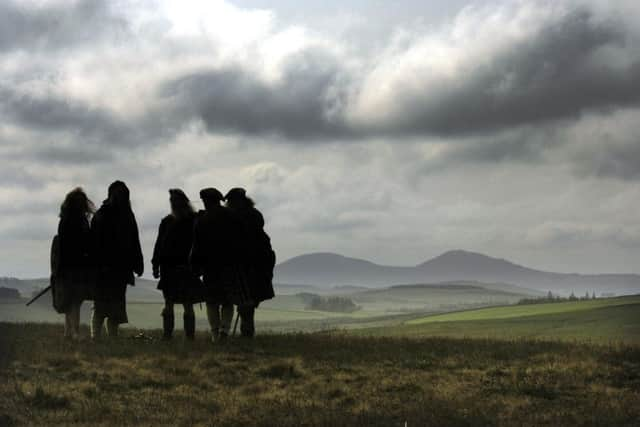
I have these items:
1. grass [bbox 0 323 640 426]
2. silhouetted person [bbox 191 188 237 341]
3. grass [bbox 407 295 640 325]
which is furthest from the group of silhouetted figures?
grass [bbox 407 295 640 325]

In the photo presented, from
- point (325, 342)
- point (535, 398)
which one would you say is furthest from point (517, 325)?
point (535, 398)

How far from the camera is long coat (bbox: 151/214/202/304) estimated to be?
1680cm

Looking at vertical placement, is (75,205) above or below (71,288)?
above

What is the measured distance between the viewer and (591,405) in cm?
1024

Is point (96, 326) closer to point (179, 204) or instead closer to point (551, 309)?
point (179, 204)

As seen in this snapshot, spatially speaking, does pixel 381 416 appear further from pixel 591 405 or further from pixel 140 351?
pixel 140 351

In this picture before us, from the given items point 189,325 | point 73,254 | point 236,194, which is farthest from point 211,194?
point 73,254

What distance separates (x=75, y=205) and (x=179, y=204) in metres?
2.27

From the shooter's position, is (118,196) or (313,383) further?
(118,196)

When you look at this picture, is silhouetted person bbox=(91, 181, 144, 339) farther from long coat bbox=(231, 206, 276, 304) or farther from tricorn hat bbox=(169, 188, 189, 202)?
long coat bbox=(231, 206, 276, 304)

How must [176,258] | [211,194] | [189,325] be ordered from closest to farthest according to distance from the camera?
[211,194] → [189,325] → [176,258]

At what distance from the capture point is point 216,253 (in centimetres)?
1656

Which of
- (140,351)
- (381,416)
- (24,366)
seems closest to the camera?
(381,416)

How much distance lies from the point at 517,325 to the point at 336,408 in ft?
173
